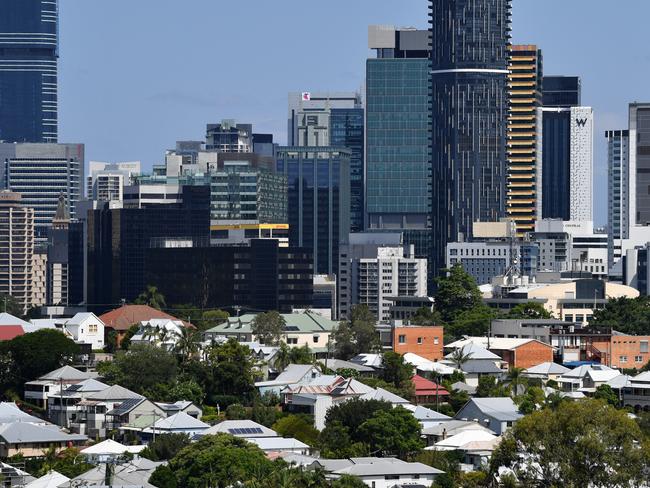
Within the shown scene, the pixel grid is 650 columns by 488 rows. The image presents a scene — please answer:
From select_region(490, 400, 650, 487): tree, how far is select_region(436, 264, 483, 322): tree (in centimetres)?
8307

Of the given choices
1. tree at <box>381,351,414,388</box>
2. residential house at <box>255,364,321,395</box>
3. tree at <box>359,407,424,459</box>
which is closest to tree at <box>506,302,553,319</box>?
tree at <box>381,351,414,388</box>

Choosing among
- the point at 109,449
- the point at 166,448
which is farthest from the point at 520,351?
the point at 109,449

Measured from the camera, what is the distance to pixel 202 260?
188375 mm

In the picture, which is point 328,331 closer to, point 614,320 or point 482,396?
point 614,320

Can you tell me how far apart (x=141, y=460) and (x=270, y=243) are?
106603 millimetres

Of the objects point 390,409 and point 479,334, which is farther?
point 479,334

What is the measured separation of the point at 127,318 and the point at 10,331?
51.1ft

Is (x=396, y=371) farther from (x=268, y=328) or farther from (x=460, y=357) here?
(x=268, y=328)

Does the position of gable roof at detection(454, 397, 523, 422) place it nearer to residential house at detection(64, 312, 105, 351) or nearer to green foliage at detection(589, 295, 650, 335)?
residential house at detection(64, 312, 105, 351)

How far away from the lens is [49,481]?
255 feet

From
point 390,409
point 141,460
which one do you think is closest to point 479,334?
point 390,409

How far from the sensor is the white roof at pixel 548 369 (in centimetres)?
11796

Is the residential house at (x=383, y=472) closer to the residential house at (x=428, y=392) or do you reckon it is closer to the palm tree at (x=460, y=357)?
the residential house at (x=428, y=392)

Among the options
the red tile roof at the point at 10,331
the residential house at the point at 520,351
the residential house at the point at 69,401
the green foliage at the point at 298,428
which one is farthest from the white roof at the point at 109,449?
the residential house at the point at 520,351
